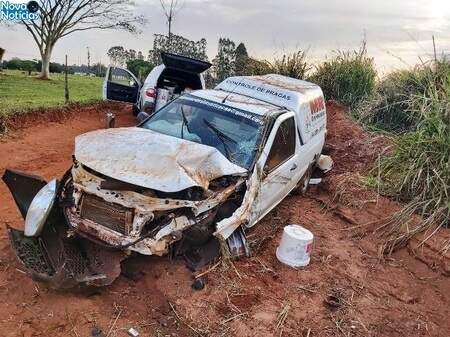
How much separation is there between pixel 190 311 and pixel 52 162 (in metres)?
5.19

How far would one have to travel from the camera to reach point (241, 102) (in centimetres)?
643

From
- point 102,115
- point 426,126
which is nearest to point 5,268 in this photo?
point 426,126

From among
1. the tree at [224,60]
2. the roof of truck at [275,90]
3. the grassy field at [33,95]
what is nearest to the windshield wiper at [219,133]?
the roof of truck at [275,90]

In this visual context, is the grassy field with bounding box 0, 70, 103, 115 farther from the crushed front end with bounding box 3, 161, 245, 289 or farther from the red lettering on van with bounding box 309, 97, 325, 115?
the red lettering on van with bounding box 309, 97, 325, 115

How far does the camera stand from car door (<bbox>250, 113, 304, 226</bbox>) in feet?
18.4

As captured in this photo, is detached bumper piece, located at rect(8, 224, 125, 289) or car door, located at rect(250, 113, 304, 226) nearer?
detached bumper piece, located at rect(8, 224, 125, 289)

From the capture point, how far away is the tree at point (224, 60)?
18.0 meters

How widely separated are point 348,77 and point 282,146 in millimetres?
8504

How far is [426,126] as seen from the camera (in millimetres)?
6898

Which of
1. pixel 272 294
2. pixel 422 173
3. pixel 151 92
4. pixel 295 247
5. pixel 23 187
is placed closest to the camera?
pixel 272 294

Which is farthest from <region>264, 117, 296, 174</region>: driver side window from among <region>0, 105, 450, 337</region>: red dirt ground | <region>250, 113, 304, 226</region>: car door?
<region>0, 105, 450, 337</region>: red dirt ground

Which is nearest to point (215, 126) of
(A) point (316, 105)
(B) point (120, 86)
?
(A) point (316, 105)

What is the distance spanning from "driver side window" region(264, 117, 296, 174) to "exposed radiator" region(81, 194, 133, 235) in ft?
6.60

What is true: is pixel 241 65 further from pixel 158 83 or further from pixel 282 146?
pixel 282 146
